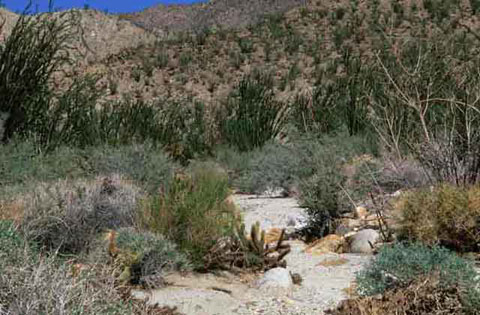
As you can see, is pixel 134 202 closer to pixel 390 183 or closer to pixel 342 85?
pixel 390 183

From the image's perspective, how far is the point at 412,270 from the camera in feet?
19.2

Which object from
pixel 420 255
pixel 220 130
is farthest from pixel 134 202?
pixel 220 130

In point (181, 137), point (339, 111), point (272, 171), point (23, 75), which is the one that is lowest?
point (181, 137)

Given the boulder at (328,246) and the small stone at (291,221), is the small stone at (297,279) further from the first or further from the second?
the small stone at (291,221)

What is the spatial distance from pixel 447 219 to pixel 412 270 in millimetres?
2434

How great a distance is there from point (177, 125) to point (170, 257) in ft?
54.0

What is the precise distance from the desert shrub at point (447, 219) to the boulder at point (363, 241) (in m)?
0.48

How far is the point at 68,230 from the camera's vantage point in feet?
24.5

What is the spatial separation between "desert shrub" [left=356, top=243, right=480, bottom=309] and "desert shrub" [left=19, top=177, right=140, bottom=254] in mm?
2839

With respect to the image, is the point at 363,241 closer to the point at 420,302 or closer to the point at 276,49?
the point at 420,302

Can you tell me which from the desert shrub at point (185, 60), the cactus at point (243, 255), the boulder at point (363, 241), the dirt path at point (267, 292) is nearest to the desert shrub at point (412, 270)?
the dirt path at point (267, 292)

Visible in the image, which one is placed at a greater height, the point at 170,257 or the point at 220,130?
the point at 170,257

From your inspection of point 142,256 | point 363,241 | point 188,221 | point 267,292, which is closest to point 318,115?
point 363,241

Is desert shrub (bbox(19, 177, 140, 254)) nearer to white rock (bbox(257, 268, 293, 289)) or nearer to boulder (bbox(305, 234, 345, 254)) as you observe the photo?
white rock (bbox(257, 268, 293, 289))
